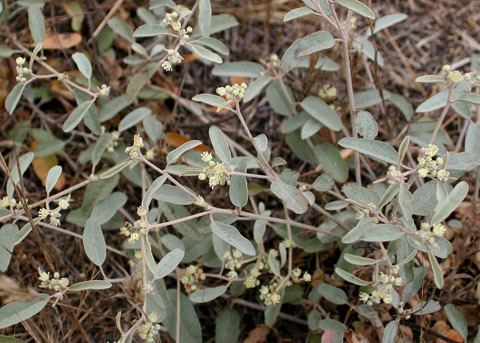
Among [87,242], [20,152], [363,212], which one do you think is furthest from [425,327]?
[20,152]

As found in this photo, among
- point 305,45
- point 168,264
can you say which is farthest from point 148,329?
point 305,45

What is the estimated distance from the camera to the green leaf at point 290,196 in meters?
1.54

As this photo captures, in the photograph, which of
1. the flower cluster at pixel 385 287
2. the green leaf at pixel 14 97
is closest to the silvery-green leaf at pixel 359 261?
the flower cluster at pixel 385 287

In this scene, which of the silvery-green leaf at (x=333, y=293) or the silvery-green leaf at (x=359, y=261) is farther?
the silvery-green leaf at (x=333, y=293)

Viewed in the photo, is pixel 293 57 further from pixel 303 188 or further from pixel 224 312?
pixel 224 312

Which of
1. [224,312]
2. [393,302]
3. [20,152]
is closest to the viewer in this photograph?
[393,302]

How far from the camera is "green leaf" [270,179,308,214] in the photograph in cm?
154

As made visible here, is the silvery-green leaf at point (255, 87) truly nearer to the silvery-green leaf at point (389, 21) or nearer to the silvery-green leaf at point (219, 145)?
the silvery-green leaf at point (219, 145)

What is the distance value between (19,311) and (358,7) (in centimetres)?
111

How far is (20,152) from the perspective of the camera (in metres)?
2.11

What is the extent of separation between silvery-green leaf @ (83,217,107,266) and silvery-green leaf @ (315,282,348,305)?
1.96ft

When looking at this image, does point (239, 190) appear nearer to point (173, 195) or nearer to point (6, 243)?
point (173, 195)

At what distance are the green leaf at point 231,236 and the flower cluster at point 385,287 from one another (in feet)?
0.99

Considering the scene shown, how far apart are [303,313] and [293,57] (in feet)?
2.64
